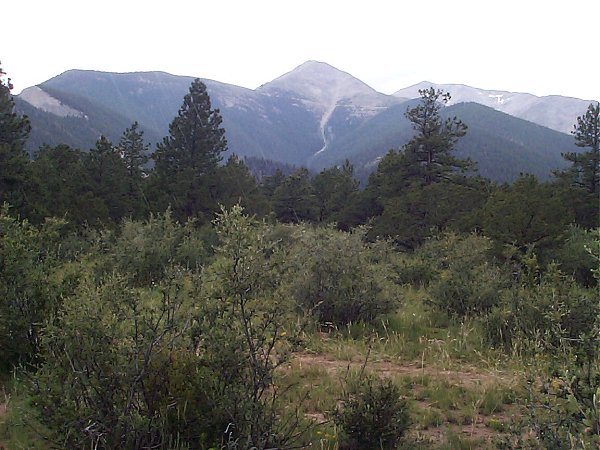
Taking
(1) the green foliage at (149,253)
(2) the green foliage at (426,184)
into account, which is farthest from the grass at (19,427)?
(2) the green foliage at (426,184)

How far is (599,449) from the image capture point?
2051 mm

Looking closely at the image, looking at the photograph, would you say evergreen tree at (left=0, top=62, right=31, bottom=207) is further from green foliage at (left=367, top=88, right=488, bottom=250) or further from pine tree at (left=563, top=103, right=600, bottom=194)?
pine tree at (left=563, top=103, right=600, bottom=194)

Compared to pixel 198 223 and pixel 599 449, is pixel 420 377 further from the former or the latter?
pixel 198 223

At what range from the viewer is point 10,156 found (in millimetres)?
15148

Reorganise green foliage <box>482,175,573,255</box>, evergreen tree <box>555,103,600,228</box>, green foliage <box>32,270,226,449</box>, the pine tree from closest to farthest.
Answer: green foliage <box>32,270,226,449</box> < green foliage <box>482,175,573,255</box> < evergreen tree <box>555,103,600,228</box> < the pine tree

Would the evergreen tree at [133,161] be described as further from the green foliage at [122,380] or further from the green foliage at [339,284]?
the green foliage at [122,380]

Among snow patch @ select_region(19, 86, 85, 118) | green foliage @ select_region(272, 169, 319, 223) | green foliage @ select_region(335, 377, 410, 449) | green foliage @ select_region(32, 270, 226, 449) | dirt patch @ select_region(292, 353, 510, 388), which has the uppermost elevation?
snow patch @ select_region(19, 86, 85, 118)

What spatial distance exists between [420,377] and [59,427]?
130 inches

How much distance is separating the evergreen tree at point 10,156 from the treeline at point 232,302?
0.06 m

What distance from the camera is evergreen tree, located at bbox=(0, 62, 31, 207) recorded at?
1455 centimetres

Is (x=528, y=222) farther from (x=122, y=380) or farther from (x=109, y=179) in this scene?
(x=109, y=179)

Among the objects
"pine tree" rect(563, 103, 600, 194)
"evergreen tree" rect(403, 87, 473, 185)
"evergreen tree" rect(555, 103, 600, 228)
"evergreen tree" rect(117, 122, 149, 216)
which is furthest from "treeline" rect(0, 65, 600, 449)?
"evergreen tree" rect(117, 122, 149, 216)

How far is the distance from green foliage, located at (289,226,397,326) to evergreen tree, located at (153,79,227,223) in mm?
12886

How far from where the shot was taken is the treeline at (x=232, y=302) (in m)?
3.04
